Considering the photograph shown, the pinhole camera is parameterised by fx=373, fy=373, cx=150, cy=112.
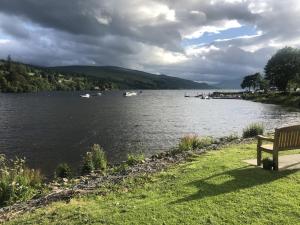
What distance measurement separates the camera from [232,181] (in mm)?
14086

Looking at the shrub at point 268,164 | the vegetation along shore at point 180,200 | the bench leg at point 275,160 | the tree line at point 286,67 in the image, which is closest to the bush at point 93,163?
the vegetation along shore at point 180,200

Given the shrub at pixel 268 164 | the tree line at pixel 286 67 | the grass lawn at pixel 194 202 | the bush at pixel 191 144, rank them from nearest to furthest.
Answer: the grass lawn at pixel 194 202
the shrub at pixel 268 164
the bush at pixel 191 144
the tree line at pixel 286 67

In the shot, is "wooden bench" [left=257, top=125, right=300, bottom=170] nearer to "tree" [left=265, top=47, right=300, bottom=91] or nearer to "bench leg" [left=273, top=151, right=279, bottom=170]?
"bench leg" [left=273, top=151, right=279, bottom=170]

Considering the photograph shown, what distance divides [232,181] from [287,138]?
10.8 feet

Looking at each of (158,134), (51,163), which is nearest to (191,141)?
(51,163)

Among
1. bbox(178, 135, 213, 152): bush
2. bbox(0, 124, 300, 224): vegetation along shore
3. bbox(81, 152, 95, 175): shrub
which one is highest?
bbox(0, 124, 300, 224): vegetation along shore

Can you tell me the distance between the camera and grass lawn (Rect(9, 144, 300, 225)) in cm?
1061

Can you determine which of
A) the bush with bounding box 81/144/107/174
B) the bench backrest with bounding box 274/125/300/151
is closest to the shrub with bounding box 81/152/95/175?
the bush with bounding box 81/144/107/174

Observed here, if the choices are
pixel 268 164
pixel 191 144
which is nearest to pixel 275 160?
pixel 268 164

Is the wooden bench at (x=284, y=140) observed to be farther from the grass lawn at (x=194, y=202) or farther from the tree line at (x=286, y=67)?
the tree line at (x=286, y=67)

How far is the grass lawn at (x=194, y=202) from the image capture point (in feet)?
34.8

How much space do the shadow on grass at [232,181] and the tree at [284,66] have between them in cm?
13334

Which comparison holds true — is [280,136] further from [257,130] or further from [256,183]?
[257,130]

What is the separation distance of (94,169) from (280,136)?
1608 cm
